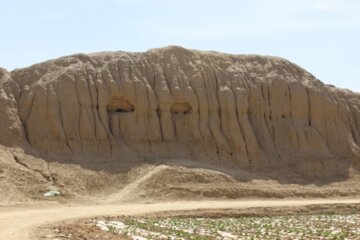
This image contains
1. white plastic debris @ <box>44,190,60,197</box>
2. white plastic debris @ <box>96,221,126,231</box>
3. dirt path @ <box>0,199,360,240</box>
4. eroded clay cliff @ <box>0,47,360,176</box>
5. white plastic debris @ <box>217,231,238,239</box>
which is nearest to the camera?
white plastic debris @ <box>217,231,238,239</box>

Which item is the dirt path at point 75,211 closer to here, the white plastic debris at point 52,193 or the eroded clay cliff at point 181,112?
the white plastic debris at point 52,193

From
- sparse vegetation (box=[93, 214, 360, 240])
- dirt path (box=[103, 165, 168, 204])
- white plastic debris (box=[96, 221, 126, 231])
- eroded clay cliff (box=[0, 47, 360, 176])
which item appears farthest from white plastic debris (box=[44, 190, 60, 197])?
white plastic debris (box=[96, 221, 126, 231])

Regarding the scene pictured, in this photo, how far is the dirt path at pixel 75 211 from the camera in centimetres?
2219

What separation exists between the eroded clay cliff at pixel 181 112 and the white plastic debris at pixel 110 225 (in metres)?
15.7

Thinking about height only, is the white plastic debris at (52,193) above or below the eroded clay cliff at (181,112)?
below

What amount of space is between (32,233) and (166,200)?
15828 millimetres

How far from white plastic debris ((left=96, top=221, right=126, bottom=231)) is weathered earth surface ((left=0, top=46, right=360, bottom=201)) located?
10.8 metres

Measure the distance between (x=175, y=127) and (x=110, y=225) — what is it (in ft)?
71.2

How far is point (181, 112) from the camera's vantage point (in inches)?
1795

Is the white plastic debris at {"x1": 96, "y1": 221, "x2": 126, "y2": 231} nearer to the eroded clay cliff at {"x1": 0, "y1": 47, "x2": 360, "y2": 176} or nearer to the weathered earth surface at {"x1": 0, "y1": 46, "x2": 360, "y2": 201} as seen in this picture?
the weathered earth surface at {"x1": 0, "y1": 46, "x2": 360, "y2": 201}

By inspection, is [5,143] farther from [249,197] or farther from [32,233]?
[32,233]

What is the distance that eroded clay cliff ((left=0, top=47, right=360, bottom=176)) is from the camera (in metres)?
41.2

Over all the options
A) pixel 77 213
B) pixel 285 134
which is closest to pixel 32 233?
pixel 77 213

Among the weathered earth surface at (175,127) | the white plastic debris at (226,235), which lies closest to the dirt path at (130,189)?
the weathered earth surface at (175,127)
